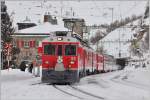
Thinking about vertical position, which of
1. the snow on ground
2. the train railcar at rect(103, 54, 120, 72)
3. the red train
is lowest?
the train railcar at rect(103, 54, 120, 72)

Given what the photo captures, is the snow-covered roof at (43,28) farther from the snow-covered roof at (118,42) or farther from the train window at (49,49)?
the train window at (49,49)

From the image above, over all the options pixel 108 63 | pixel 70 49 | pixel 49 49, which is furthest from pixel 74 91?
pixel 108 63

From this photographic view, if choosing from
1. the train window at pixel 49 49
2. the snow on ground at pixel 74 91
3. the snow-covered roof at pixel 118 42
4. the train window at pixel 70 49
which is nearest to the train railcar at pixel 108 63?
the snow-covered roof at pixel 118 42

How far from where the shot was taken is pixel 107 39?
9581cm

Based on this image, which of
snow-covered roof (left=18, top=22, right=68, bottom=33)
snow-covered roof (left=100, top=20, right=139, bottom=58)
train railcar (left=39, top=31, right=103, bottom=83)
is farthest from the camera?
snow-covered roof (left=18, top=22, right=68, bottom=33)

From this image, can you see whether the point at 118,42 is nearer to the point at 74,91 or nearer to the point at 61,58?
the point at 61,58

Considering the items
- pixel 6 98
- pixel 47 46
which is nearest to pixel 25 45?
pixel 47 46

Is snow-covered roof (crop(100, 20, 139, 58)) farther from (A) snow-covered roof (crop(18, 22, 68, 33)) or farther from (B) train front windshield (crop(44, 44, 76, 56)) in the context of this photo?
(B) train front windshield (crop(44, 44, 76, 56))

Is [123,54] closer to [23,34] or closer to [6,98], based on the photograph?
[23,34]

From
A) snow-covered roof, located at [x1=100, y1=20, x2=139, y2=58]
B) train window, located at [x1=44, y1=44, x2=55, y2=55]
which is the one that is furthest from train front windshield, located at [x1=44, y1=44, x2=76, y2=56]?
snow-covered roof, located at [x1=100, y1=20, x2=139, y2=58]

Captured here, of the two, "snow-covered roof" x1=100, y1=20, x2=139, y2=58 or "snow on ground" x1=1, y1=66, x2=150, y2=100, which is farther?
"snow-covered roof" x1=100, y1=20, x2=139, y2=58

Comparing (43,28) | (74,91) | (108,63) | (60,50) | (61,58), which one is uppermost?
(43,28)

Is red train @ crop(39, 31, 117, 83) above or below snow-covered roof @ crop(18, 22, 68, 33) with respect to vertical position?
below

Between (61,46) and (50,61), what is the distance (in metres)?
1.07
